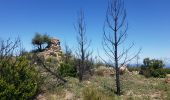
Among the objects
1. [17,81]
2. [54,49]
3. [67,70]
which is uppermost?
[54,49]

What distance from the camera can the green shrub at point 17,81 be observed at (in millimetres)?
15156

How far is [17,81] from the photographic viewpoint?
16188mm

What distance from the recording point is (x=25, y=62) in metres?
17.4

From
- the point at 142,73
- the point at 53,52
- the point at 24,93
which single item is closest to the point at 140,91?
the point at 24,93

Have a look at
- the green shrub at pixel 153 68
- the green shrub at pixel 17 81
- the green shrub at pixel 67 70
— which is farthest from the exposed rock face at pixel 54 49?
the green shrub at pixel 17 81

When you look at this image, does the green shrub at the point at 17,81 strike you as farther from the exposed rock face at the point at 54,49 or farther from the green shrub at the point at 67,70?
the exposed rock face at the point at 54,49

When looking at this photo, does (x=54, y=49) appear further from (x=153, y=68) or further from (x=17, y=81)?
(x=17, y=81)

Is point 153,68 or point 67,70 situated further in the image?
point 153,68

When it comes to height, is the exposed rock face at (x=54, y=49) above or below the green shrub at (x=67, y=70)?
above

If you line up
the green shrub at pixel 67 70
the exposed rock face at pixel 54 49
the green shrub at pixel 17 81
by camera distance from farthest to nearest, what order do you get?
the exposed rock face at pixel 54 49 < the green shrub at pixel 67 70 < the green shrub at pixel 17 81

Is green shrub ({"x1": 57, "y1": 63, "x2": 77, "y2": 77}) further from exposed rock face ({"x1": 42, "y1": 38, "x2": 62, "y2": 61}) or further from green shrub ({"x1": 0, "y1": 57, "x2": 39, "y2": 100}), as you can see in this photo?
exposed rock face ({"x1": 42, "y1": 38, "x2": 62, "y2": 61})

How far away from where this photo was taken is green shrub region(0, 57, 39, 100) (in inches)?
597

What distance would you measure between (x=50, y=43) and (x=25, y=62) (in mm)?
34514

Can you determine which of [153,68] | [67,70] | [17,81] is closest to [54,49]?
[153,68]
